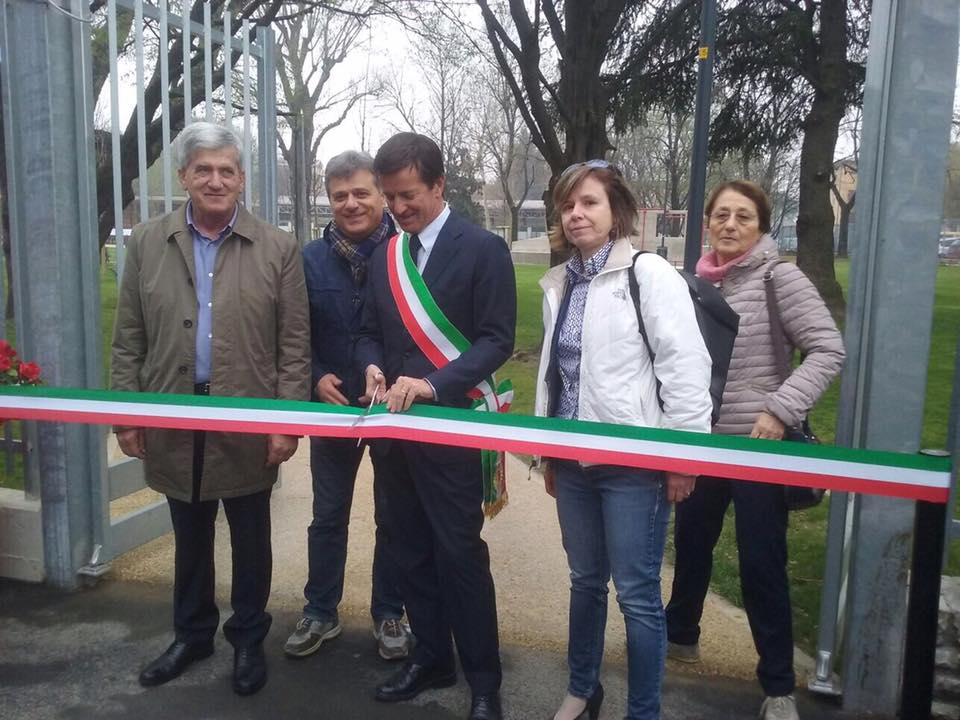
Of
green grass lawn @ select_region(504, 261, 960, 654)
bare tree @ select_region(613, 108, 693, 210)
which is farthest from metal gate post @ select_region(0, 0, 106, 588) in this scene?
bare tree @ select_region(613, 108, 693, 210)

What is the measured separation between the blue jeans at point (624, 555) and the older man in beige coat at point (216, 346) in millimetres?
1073

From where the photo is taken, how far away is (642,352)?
8.68 feet

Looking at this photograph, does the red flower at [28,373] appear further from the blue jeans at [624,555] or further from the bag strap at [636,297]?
the bag strap at [636,297]

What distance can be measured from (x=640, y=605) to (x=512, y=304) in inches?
41.1

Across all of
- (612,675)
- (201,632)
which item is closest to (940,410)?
(612,675)

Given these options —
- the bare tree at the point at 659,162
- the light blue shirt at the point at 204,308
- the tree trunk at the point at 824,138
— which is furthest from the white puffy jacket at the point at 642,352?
the bare tree at the point at 659,162

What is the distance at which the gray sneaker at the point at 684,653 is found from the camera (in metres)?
3.58

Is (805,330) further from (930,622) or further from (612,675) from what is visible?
(612,675)

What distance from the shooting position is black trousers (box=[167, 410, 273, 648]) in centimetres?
333

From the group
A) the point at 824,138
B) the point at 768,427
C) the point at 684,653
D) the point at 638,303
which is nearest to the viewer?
the point at 638,303

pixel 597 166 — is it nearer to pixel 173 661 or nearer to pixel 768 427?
pixel 768 427

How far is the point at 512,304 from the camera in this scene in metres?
2.97

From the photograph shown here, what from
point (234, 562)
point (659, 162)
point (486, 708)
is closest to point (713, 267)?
point (486, 708)

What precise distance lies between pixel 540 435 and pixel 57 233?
253 cm
